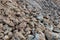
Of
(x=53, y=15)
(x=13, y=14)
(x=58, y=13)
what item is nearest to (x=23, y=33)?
(x=13, y=14)

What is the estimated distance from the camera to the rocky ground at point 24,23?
1855mm

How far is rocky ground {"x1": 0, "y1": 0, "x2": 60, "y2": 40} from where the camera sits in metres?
1.85

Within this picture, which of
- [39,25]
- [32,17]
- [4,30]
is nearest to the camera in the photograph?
[4,30]

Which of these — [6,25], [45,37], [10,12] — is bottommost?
[45,37]

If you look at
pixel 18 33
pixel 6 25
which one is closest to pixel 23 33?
pixel 18 33

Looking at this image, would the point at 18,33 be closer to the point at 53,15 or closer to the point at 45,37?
the point at 45,37

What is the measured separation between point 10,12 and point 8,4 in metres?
0.18

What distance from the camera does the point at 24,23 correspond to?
6.70 ft

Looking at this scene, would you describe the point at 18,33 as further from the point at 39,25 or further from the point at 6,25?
the point at 39,25

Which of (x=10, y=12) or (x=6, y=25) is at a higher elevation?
(x=10, y=12)

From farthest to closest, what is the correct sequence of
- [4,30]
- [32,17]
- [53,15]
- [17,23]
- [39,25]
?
[53,15], [32,17], [39,25], [17,23], [4,30]

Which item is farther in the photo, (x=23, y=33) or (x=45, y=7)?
(x=45, y=7)

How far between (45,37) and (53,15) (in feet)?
3.10

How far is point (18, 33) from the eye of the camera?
1.85 meters
